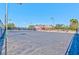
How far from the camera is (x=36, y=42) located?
153cm

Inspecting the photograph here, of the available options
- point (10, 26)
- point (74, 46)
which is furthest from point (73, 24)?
point (10, 26)

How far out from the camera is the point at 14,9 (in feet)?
4.96

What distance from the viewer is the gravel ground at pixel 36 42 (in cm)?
149

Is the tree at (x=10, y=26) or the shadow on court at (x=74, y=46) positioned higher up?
the tree at (x=10, y=26)

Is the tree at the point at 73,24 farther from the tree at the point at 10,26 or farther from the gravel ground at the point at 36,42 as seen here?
the tree at the point at 10,26

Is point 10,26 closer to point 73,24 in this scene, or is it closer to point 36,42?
point 36,42

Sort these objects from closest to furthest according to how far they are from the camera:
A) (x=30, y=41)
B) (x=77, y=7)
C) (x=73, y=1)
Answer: (x=73, y=1)
(x=77, y=7)
(x=30, y=41)

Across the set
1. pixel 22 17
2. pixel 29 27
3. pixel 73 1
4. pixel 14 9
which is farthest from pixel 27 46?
pixel 73 1

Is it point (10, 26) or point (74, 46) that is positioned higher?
point (10, 26)

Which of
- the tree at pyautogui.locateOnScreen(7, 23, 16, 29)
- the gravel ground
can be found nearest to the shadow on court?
the gravel ground

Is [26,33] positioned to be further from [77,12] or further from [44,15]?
[77,12]

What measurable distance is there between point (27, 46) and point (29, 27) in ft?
0.65

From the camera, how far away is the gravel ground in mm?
1487

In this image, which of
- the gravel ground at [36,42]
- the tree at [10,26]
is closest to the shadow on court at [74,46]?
the gravel ground at [36,42]
